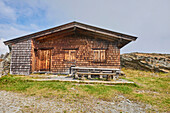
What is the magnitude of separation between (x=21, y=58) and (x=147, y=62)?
1861cm

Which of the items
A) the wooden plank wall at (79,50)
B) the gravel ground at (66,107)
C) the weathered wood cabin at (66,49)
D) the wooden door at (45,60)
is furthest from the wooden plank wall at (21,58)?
the gravel ground at (66,107)

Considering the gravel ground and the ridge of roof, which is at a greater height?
the ridge of roof

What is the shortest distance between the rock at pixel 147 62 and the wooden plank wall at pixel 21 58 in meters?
16.5

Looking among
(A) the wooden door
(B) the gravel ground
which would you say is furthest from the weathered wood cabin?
(B) the gravel ground

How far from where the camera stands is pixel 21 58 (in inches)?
339

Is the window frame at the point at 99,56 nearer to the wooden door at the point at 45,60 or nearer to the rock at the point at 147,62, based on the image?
the wooden door at the point at 45,60

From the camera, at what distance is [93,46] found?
915cm

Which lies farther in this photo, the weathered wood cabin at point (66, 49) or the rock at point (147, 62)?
the rock at point (147, 62)

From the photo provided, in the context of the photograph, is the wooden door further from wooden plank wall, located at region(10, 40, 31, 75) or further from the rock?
the rock

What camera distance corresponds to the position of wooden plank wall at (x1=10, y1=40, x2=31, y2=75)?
8481 millimetres

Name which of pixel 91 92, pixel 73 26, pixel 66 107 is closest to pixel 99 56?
pixel 73 26

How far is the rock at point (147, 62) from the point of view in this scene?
15.0 metres

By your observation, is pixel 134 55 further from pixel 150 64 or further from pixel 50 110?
pixel 50 110

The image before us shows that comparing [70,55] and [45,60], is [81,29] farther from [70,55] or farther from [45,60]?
[45,60]
